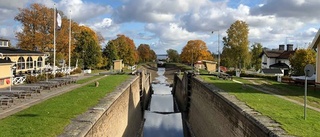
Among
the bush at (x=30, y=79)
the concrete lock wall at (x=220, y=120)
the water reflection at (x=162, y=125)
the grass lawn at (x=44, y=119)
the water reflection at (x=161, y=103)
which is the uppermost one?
the bush at (x=30, y=79)

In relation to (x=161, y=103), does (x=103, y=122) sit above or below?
above

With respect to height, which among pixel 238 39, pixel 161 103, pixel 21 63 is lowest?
pixel 161 103

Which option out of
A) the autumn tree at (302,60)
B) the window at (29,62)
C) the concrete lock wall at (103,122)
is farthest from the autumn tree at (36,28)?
the autumn tree at (302,60)

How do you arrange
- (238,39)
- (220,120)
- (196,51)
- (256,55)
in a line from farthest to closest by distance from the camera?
(196,51) < (256,55) < (238,39) < (220,120)

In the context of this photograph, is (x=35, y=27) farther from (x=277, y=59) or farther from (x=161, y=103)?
(x=277, y=59)

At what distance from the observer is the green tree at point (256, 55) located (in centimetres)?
7081

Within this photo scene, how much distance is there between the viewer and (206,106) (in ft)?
67.4

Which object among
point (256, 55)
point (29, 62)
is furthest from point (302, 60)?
point (29, 62)

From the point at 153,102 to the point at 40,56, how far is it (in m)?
16.6

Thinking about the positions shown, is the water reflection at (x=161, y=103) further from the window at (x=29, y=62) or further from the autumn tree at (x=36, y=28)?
the autumn tree at (x=36, y=28)

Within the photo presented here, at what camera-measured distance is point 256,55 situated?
240ft

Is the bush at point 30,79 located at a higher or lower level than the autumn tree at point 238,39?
lower

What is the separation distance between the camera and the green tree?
7081 cm

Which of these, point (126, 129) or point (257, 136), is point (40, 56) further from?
point (257, 136)
